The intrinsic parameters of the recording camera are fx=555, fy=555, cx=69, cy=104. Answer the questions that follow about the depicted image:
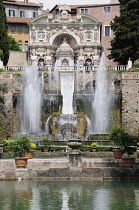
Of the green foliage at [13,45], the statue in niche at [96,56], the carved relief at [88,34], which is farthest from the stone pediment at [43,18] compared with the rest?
the statue in niche at [96,56]

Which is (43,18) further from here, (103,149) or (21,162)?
(21,162)

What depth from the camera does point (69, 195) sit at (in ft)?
72.3

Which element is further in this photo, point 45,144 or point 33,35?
point 33,35

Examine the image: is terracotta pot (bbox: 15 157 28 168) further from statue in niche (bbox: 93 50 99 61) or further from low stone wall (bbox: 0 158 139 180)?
statue in niche (bbox: 93 50 99 61)

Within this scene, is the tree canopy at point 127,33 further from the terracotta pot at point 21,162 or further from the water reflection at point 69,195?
the water reflection at point 69,195

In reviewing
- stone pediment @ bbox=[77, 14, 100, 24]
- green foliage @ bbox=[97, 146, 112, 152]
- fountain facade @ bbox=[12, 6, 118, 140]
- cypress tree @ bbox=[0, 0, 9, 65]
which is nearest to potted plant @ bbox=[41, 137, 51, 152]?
green foliage @ bbox=[97, 146, 112, 152]

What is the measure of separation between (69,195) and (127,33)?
43.4m

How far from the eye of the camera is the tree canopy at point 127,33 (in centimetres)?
6262

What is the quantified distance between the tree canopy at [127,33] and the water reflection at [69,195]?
128ft

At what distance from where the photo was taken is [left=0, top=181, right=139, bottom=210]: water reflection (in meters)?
19.9

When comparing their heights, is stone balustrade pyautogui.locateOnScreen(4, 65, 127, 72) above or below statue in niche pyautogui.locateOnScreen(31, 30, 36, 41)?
below

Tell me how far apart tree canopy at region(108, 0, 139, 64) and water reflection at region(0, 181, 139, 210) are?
1541 inches

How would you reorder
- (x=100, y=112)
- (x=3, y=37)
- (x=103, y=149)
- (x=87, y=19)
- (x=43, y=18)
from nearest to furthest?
(x=103, y=149), (x=100, y=112), (x=3, y=37), (x=43, y=18), (x=87, y=19)

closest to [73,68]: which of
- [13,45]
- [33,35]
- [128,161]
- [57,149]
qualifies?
[33,35]
